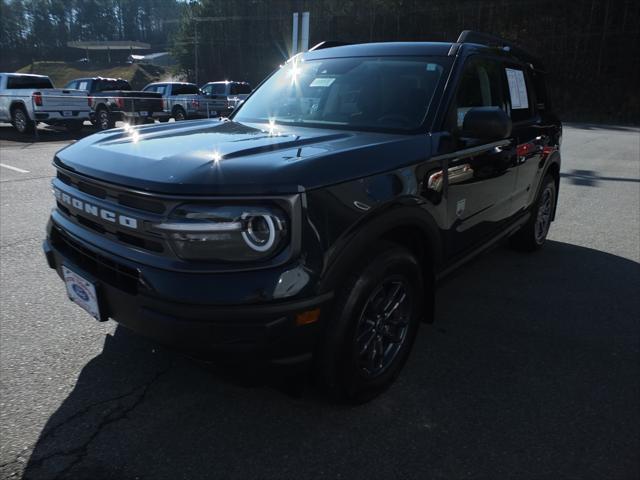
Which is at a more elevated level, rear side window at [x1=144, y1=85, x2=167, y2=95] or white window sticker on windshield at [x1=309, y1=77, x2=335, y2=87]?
white window sticker on windshield at [x1=309, y1=77, x2=335, y2=87]

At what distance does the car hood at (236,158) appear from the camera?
79.4 inches

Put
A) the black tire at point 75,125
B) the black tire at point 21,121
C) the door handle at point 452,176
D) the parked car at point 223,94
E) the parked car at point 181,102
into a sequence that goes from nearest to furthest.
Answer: the door handle at point 452,176, the black tire at point 21,121, the black tire at point 75,125, the parked car at point 223,94, the parked car at point 181,102

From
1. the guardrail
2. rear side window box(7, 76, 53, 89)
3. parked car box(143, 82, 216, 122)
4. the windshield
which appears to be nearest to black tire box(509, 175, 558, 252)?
the windshield

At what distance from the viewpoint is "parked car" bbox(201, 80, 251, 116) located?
19359mm

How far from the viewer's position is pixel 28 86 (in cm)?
1590

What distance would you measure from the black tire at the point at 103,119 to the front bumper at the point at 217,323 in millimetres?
16639

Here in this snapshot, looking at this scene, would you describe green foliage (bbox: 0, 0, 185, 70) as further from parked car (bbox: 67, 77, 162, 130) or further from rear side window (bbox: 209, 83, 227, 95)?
parked car (bbox: 67, 77, 162, 130)

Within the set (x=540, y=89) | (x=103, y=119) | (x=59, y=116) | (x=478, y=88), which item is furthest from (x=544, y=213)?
(x=103, y=119)

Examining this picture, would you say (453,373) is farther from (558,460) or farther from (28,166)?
(28,166)

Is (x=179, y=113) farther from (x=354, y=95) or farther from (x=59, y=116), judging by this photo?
(x=354, y=95)

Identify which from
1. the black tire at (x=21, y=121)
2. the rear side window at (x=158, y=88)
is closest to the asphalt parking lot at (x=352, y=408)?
the black tire at (x=21, y=121)

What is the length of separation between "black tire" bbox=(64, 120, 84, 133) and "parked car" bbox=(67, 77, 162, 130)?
49cm

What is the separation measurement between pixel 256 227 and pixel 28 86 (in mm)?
17155

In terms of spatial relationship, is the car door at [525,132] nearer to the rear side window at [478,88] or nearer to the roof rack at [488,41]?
the roof rack at [488,41]
